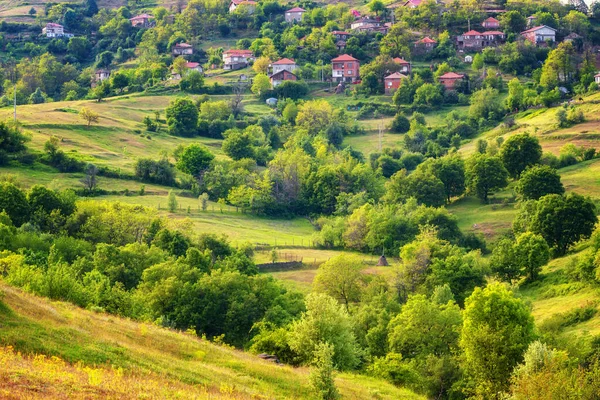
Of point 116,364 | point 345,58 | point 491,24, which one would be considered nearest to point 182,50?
point 345,58

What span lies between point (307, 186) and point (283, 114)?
97.7 ft

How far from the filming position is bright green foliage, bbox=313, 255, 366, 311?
6041 cm

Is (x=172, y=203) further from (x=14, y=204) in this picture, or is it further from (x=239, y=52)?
(x=239, y=52)

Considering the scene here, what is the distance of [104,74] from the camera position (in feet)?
495

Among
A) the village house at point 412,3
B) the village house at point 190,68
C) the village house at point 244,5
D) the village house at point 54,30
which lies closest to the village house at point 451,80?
the village house at point 412,3

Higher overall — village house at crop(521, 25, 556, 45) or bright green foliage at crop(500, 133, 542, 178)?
village house at crop(521, 25, 556, 45)

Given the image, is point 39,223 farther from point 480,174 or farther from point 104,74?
point 104,74

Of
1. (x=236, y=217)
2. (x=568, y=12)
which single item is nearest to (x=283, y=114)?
(x=236, y=217)

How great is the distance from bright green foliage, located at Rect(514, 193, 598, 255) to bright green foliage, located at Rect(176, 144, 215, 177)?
4066 centimetres

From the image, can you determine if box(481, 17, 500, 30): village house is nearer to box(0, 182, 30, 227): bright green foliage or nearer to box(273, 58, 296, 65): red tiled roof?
box(273, 58, 296, 65): red tiled roof

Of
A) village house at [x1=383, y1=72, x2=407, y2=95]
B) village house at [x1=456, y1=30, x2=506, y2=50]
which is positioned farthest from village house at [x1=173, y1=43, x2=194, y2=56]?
village house at [x1=456, y1=30, x2=506, y2=50]

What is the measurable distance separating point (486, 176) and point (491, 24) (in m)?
76.1

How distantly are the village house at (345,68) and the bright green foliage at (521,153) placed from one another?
54.2 meters

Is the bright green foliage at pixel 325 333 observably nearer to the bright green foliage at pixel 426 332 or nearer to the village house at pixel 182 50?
the bright green foliage at pixel 426 332
